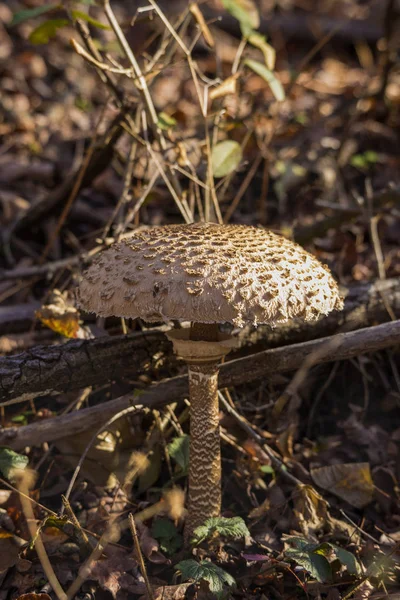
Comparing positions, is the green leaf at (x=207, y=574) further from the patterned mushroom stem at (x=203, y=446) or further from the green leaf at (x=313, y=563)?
the patterned mushroom stem at (x=203, y=446)

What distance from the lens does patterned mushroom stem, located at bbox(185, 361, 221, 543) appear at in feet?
8.80

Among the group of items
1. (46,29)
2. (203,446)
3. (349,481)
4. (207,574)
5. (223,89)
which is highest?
(46,29)

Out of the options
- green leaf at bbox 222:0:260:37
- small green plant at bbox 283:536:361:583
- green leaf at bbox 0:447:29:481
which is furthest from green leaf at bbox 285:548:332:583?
green leaf at bbox 222:0:260:37

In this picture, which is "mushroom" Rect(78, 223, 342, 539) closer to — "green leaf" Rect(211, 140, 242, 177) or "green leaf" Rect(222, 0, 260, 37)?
"green leaf" Rect(211, 140, 242, 177)

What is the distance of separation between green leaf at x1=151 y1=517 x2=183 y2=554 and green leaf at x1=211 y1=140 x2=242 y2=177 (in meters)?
2.03

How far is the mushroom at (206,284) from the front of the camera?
210cm

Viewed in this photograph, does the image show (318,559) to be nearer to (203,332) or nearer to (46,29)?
(203,332)

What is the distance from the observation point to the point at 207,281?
6.94 ft

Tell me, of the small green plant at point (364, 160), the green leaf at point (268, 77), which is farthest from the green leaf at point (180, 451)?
the small green plant at point (364, 160)

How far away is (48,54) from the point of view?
22.2 feet

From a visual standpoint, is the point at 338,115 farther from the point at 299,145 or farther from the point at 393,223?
the point at 393,223

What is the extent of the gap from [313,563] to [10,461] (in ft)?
4.78

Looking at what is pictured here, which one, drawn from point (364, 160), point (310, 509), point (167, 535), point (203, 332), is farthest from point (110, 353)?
point (364, 160)

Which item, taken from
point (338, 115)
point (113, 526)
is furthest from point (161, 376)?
point (338, 115)
